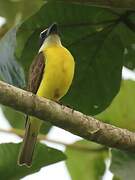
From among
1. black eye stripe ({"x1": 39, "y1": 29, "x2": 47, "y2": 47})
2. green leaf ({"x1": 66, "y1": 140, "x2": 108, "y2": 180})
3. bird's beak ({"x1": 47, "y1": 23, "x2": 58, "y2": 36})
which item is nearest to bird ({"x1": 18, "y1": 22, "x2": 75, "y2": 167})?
bird's beak ({"x1": 47, "y1": 23, "x2": 58, "y2": 36})

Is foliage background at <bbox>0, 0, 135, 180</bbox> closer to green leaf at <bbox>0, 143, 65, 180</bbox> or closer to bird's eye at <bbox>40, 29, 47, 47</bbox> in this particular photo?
bird's eye at <bbox>40, 29, 47, 47</bbox>

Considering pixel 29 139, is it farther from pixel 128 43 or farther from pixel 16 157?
pixel 128 43

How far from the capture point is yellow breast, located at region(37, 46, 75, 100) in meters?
3.45

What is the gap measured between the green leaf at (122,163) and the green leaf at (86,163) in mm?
455

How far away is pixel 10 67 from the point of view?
9.53ft

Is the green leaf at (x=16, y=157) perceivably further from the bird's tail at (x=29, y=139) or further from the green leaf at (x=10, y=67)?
the green leaf at (x=10, y=67)

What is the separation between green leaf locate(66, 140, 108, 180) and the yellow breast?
1.15 feet

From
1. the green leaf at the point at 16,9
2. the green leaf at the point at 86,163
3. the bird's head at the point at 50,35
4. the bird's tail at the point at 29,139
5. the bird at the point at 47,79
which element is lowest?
the green leaf at the point at 86,163

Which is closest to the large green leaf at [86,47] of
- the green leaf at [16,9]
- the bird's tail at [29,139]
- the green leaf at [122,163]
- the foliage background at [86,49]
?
the foliage background at [86,49]

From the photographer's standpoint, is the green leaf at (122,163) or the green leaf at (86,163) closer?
the green leaf at (122,163)

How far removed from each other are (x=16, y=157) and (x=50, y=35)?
1.04 meters

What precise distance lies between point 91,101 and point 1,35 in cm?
61

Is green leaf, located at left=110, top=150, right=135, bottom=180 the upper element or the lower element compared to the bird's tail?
upper

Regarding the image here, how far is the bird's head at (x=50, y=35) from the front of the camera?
365 cm
